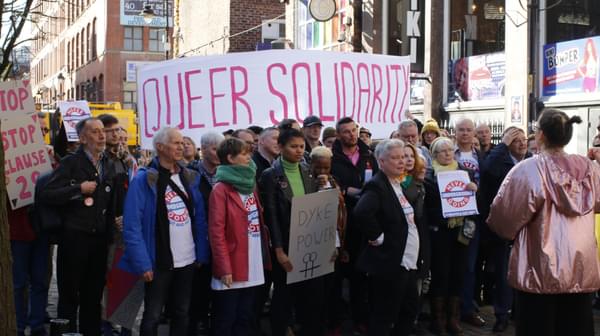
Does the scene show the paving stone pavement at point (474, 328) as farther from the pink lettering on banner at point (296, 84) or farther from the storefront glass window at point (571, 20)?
the storefront glass window at point (571, 20)

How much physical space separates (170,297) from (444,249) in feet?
8.50

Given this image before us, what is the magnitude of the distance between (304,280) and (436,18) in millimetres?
12809

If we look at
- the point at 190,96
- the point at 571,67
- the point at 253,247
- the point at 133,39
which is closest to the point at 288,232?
the point at 253,247

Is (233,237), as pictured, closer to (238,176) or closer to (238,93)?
(238,176)

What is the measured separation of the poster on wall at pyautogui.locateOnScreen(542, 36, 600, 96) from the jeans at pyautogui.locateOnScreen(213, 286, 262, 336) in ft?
32.2

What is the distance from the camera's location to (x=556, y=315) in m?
5.23

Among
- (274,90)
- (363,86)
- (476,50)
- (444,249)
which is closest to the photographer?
(444,249)

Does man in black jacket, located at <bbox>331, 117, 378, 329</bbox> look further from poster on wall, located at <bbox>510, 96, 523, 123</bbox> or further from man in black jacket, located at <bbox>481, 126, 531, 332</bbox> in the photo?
poster on wall, located at <bbox>510, 96, 523, 123</bbox>

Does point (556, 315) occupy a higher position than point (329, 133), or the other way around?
point (329, 133)

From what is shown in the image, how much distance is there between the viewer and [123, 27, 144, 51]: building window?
5769cm

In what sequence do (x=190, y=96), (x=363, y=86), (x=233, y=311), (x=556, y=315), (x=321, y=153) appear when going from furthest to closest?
(x=363, y=86) → (x=190, y=96) → (x=321, y=153) → (x=233, y=311) → (x=556, y=315)

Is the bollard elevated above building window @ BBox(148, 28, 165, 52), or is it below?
below

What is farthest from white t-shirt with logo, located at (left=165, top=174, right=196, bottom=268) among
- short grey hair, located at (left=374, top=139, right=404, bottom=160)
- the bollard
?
short grey hair, located at (left=374, top=139, right=404, bottom=160)

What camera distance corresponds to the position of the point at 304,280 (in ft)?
21.5
